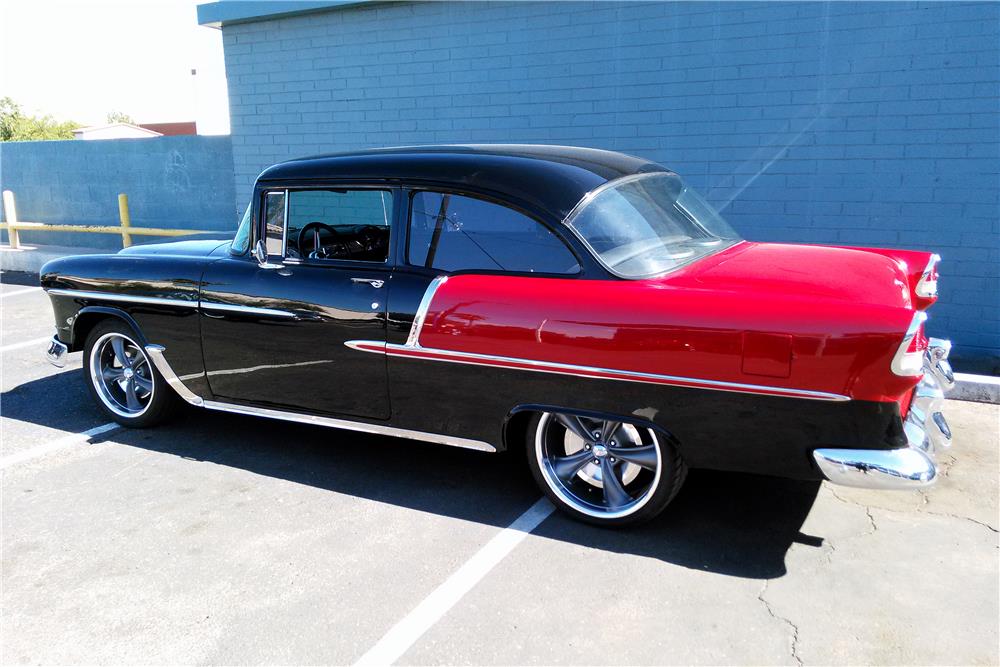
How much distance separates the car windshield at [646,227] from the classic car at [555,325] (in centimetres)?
1

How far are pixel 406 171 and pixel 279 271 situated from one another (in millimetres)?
945

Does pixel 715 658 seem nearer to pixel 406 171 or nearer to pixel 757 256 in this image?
pixel 757 256

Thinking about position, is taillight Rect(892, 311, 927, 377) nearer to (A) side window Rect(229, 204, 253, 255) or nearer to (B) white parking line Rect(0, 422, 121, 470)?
(A) side window Rect(229, 204, 253, 255)

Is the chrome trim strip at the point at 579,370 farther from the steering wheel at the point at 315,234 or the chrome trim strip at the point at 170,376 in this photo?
the chrome trim strip at the point at 170,376

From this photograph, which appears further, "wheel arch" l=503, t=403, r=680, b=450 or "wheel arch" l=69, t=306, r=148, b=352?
"wheel arch" l=69, t=306, r=148, b=352

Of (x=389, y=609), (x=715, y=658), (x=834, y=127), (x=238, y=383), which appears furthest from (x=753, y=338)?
(x=834, y=127)

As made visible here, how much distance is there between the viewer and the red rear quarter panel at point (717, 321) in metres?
2.95

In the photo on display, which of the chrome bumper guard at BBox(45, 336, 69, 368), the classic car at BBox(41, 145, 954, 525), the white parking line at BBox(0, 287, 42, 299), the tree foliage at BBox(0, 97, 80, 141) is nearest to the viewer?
the classic car at BBox(41, 145, 954, 525)

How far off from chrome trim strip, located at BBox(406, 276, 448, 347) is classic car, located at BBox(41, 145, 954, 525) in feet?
0.04

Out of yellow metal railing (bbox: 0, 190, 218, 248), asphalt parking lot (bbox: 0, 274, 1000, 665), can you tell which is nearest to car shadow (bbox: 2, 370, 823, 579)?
asphalt parking lot (bbox: 0, 274, 1000, 665)

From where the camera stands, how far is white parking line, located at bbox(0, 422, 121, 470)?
15.1ft

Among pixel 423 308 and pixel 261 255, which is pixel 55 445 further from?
pixel 423 308

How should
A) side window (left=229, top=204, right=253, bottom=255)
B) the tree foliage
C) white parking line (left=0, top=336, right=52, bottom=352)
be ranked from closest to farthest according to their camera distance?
side window (left=229, top=204, right=253, bottom=255) < white parking line (left=0, top=336, right=52, bottom=352) < the tree foliage

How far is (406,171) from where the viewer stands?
3994mm
